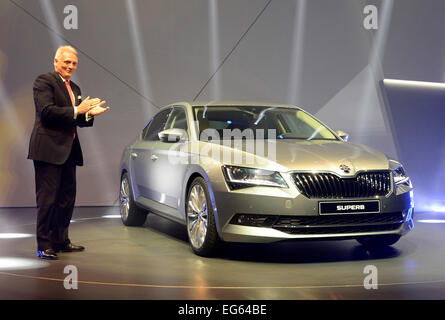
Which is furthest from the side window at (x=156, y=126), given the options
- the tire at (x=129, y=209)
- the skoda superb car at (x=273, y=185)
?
the skoda superb car at (x=273, y=185)

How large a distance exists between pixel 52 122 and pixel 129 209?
277 cm

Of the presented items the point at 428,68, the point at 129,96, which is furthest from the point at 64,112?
the point at 428,68

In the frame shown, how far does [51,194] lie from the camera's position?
651 cm

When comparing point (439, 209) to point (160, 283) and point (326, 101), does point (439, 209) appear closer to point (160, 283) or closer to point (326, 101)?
point (326, 101)

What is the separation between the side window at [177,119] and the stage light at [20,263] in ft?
7.18

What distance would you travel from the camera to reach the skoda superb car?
5.98 metres

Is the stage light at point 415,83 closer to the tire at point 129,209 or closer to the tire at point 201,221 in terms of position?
the tire at point 129,209

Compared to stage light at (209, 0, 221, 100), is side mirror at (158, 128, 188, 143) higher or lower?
lower

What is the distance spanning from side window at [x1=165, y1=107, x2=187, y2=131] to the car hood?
3.53ft

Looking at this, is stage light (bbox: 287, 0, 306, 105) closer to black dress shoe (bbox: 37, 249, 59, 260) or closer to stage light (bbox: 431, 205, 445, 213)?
stage light (bbox: 431, 205, 445, 213)

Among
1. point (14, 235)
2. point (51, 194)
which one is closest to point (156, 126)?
point (14, 235)

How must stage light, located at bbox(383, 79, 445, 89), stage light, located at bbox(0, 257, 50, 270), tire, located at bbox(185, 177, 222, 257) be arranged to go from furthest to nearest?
stage light, located at bbox(383, 79, 445, 89), tire, located at bbox(185, 177, 222, 257), stage light, located at bbox(0, 257, 50, 270)

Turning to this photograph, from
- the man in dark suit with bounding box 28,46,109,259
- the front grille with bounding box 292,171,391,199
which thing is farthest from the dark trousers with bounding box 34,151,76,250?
the front grille with bounding box 292,171,391,199

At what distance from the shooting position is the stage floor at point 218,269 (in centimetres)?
496
